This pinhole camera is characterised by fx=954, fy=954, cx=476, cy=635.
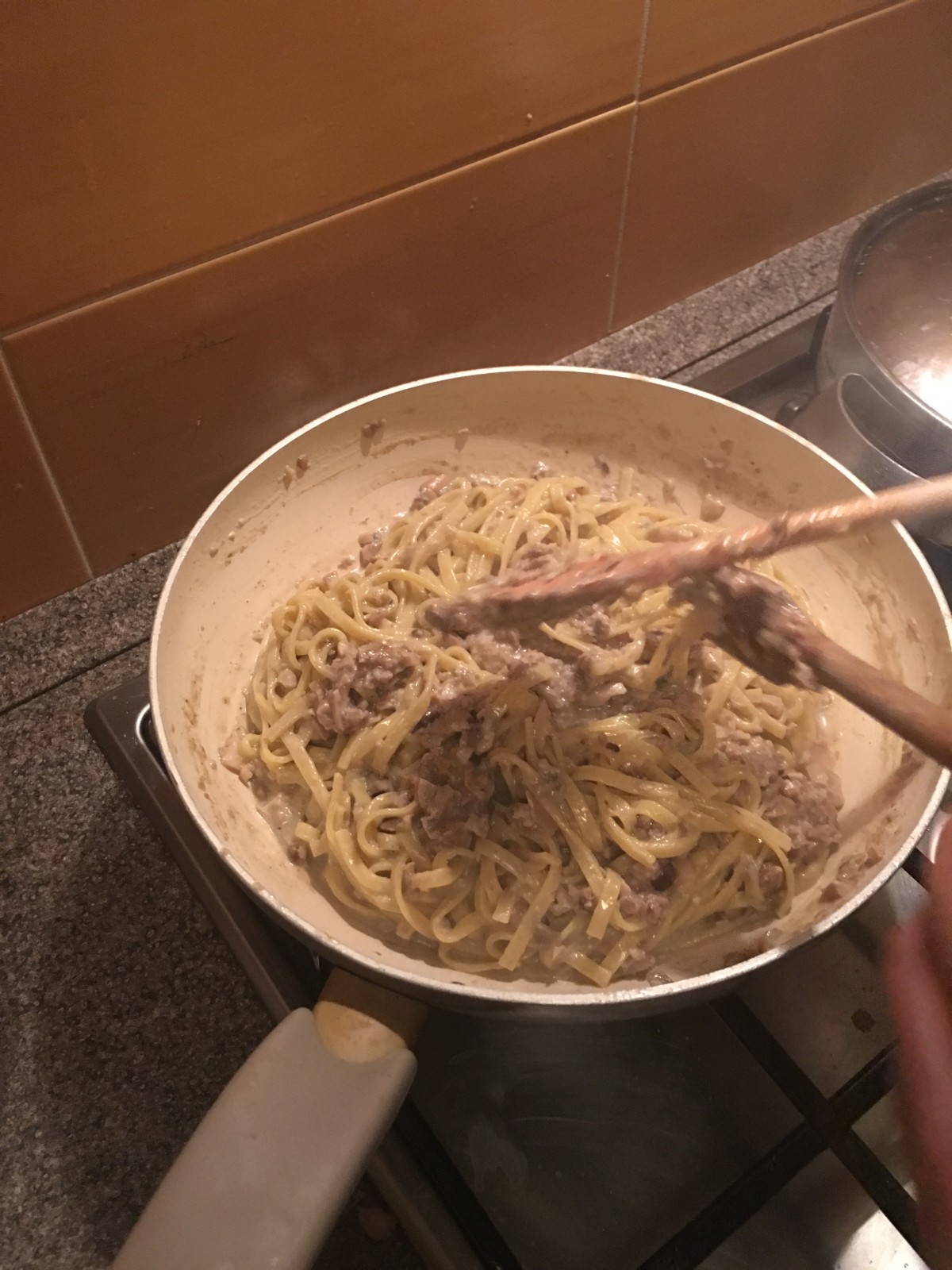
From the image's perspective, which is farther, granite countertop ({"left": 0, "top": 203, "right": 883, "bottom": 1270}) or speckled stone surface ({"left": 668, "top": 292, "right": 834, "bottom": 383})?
speckled stone surface ({"left": 668, "top": 292, "right": 834, "bottom": 383})

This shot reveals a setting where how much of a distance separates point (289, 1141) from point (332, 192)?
0.93 m

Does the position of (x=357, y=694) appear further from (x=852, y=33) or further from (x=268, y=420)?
(x=852, y=33)

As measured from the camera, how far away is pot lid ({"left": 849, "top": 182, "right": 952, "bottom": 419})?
3.91ft

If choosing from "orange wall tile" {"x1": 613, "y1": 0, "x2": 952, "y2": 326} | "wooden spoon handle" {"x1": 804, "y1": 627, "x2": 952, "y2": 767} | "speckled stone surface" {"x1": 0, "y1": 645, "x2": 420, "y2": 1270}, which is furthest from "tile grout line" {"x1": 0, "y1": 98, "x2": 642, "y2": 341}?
"wooden spoon handle" {"x1": 804, "y1": 627, "x2": 952, "y2": 767}

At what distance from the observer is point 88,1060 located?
36.4 inches

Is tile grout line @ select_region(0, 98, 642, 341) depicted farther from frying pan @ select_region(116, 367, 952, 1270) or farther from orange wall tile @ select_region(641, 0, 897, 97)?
frying pan @ select_region(116, 367, 952, 1270)

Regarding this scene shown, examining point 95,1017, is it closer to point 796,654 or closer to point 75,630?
point 75,630

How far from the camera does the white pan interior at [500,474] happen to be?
3.13 feet

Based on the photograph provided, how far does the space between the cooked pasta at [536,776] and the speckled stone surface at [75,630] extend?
0.69 feet

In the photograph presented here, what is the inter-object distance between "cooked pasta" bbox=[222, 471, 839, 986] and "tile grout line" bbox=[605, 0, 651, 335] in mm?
524

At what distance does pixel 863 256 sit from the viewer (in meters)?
1.26

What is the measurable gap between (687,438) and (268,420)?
534 millimetres

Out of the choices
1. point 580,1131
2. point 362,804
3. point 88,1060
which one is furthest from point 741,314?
point 88,1060

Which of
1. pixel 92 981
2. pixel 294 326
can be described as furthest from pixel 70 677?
pixel 294 326
